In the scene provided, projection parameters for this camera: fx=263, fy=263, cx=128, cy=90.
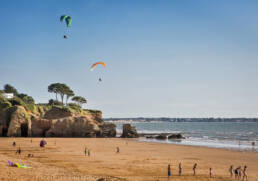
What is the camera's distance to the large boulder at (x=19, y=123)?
54.2 m

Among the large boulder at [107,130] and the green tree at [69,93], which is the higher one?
the green tree at [69,93]

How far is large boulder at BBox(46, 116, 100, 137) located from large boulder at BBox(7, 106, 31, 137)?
4908 mm

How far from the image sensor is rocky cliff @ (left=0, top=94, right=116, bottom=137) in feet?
180

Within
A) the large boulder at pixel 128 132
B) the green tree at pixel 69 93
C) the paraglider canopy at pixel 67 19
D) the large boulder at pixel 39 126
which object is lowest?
the large boulder at pixel 128 132

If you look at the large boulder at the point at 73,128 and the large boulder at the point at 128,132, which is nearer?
the large boulder at the point at 73,128

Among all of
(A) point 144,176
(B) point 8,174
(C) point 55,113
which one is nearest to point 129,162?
(A) point 144,176

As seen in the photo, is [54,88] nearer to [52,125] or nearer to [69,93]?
[69,93]

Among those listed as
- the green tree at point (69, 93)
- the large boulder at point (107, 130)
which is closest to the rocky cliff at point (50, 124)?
the large boulder at point (107, 130)

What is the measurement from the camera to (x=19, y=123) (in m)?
55.5

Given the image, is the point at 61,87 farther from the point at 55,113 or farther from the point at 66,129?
the point at 66,129

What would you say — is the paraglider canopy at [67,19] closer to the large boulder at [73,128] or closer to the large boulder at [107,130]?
the large boulder at [73,128]

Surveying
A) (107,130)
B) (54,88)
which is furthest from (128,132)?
(54,88)

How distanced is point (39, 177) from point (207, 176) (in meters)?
14.2

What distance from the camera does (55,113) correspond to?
68250 millimetres
